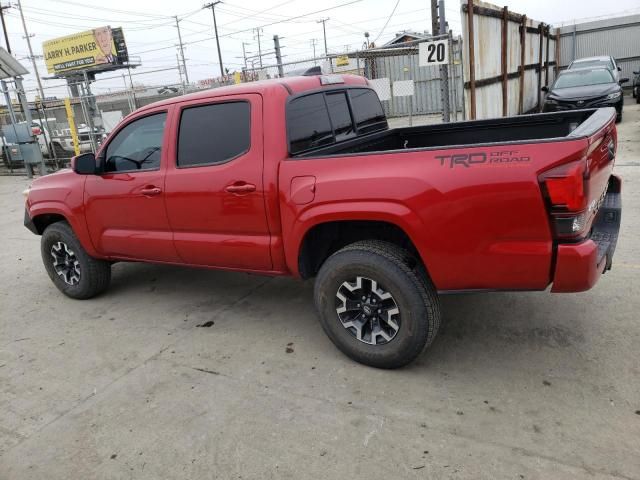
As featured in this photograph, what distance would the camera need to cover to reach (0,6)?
33750mm

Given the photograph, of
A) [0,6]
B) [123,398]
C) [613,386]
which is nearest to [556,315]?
[613,386]


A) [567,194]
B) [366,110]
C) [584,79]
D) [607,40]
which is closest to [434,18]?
[584,79]

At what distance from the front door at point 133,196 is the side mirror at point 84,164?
0.31ft

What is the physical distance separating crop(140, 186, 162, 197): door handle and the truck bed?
126 cm

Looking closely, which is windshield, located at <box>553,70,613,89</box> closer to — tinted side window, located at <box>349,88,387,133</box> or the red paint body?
tinted side window, located at <box>349,88,387,133</box>

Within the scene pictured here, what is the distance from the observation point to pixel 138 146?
4.31m

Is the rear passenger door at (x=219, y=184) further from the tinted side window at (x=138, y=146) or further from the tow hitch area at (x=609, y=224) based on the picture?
the tow hitch area at (x=609, y=224)

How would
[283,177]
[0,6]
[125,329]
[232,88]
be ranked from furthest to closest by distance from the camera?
[0,6], [125,329], [232,88], [283,177]

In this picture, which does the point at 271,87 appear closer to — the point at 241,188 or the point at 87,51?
the point at 241,188

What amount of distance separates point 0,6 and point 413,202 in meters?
40.7

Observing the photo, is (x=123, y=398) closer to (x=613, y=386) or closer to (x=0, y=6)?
(x=613, y=386)

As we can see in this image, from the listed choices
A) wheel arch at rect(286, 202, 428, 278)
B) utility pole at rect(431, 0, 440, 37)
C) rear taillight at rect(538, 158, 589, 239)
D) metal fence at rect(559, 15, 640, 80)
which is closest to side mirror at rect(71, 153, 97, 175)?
wheel arch at rect(286, 202, 428, 278)

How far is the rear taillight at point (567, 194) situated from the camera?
2.49 meters

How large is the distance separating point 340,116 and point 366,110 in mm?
464
